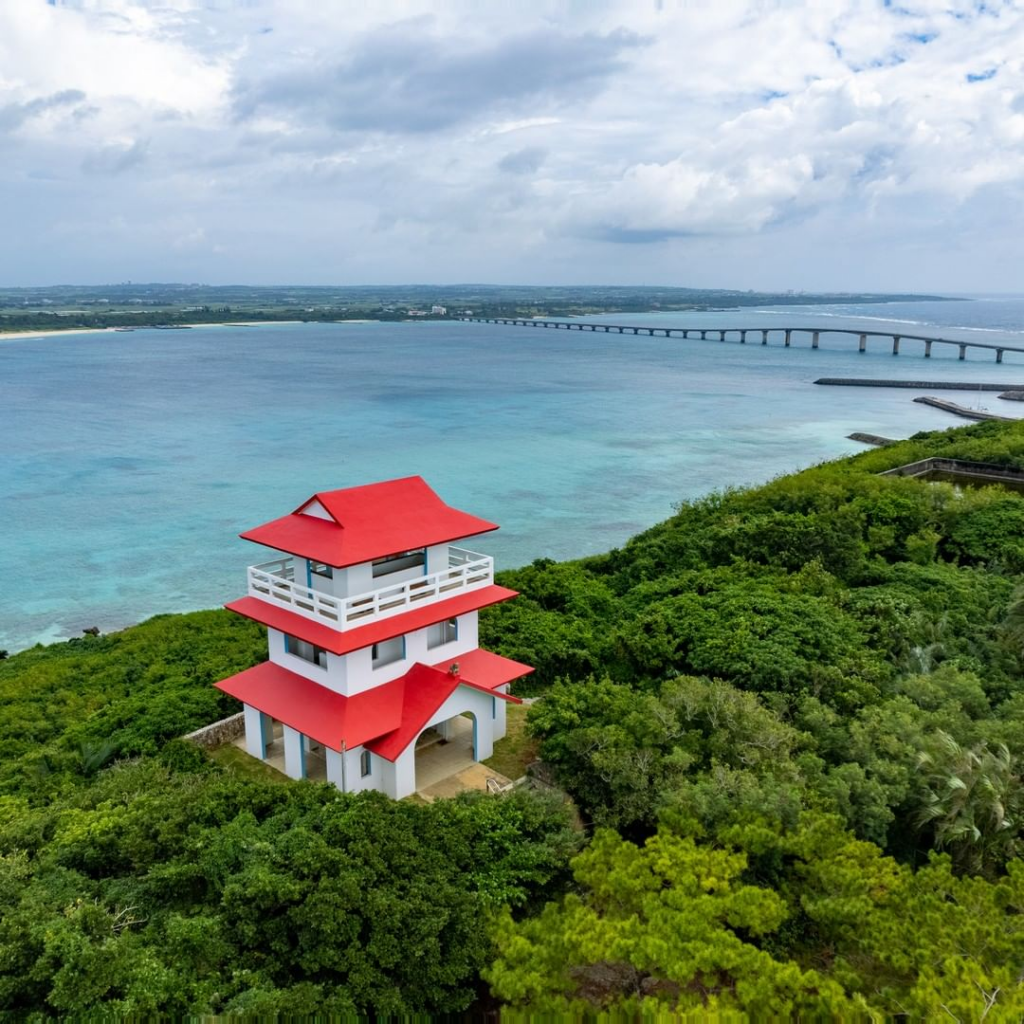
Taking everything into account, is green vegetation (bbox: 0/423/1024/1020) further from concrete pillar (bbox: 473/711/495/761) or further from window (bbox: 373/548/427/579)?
window (bbox: 373/548/427/579)

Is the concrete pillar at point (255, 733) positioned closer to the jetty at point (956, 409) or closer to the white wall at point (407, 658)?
the white wall at point (407, 658)

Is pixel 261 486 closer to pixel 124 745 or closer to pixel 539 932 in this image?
pixel 124 745

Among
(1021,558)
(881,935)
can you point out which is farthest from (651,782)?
(1021,558)

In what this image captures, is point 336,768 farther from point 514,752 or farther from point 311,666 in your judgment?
point 514,752

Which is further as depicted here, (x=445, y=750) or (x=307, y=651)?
(x=445, y=750)

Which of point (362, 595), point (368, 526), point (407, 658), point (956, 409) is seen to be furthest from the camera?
point (956, 409)

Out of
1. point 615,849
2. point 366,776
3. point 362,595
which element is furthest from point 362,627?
point 615,849
